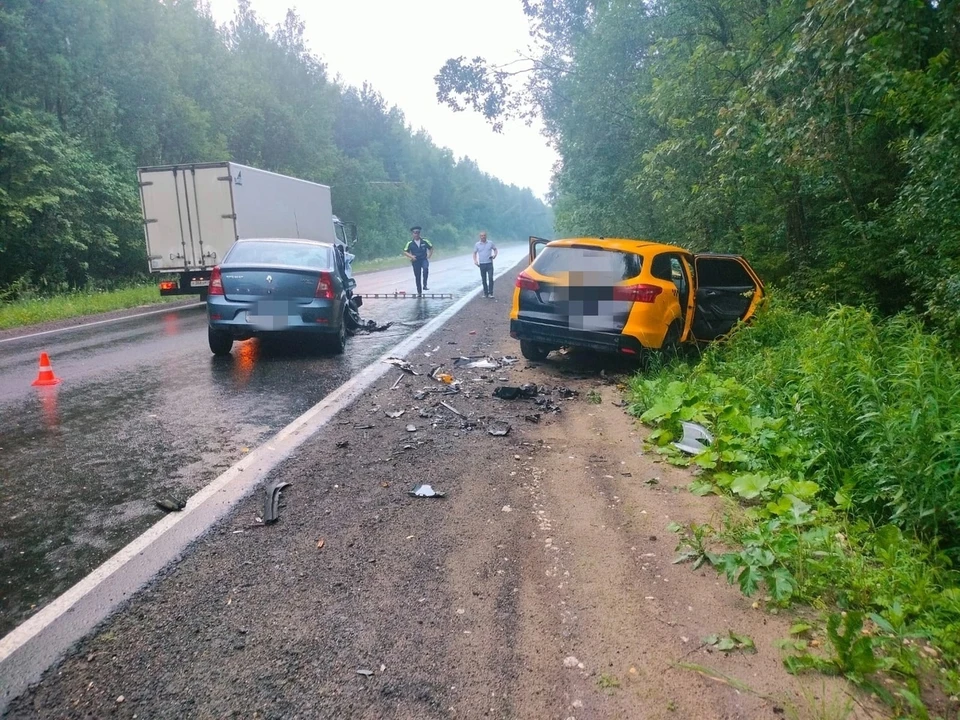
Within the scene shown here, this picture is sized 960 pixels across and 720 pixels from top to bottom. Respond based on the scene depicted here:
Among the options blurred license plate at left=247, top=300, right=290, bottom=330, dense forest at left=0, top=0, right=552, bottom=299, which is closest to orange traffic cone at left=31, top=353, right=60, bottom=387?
blurred license plate at left=247, top=300, right=290, bottom=330

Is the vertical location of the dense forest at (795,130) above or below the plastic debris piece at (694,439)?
above

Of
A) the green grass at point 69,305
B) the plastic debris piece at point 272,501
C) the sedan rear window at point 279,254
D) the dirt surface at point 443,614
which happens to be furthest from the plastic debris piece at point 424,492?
the green grass at point 69,305

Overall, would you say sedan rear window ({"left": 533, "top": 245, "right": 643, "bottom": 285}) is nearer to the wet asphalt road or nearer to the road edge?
the wet asphalt road

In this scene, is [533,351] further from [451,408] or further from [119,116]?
[119,116]

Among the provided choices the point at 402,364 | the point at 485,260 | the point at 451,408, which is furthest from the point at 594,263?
the point at 485,260

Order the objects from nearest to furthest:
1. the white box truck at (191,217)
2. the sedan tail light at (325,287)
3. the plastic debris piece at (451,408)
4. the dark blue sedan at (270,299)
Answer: the plastic debris piece at (451,408) → the dark blue sedan at (270,299) → the sedan tail light at (325,287) → the white box truck at (191,217)

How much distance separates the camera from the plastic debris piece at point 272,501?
419 cm

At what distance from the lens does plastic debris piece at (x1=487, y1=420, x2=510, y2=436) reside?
19.9 ft

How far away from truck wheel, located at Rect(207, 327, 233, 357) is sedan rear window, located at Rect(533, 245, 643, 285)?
4454mm

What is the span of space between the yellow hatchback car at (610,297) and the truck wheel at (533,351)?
0.10 ft

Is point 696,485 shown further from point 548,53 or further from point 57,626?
point 548,53

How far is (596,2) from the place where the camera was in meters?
22.2

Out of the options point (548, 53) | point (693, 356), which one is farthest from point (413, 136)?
point (693, 356)

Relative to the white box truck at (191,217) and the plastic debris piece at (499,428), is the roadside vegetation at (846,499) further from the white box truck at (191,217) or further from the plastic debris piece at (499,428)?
the white box truck at (191,217)
